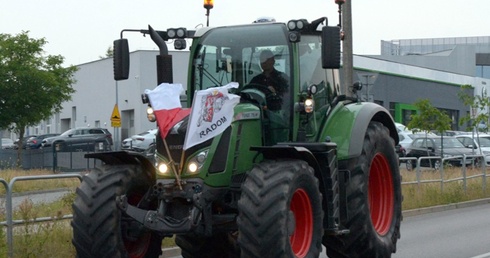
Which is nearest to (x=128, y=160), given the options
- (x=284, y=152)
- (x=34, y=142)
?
(x=284, y=152)

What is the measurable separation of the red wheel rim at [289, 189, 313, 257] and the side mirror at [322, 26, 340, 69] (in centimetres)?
136

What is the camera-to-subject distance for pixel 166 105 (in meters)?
10.0

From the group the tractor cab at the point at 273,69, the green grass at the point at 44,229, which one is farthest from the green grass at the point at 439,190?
the tractor cab at the point at 273,69

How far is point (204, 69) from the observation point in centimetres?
1111

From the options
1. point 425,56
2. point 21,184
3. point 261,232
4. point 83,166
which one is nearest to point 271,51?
point 261,232

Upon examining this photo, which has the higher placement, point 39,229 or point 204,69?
point 204,69

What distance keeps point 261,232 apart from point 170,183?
119 cm

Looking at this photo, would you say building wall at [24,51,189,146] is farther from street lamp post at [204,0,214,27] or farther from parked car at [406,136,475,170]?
street lamp post at [204,0,214,27]

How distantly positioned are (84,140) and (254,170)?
42497 mm

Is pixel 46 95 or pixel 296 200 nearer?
pixel 296 200

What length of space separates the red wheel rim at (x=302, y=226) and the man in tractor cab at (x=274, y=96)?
0.99 m

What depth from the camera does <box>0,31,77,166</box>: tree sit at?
45031mm

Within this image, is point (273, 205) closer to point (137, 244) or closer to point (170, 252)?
point (137, 244)

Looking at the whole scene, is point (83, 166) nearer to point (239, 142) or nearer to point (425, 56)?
point (239, 142)
